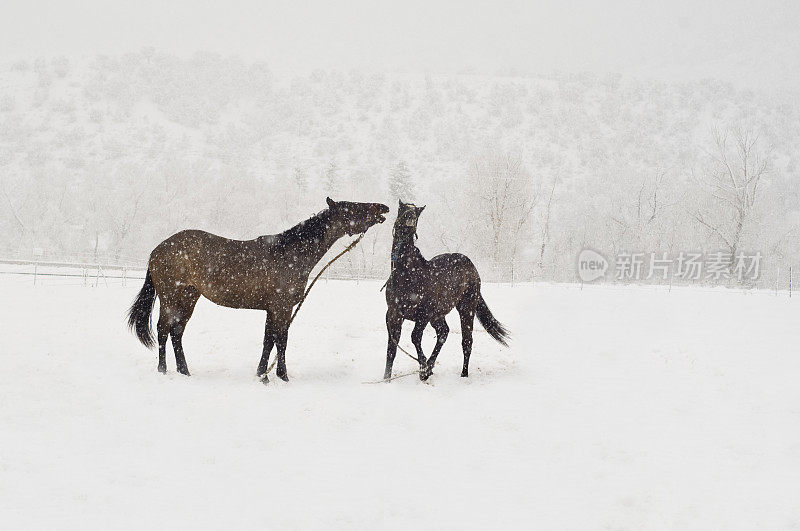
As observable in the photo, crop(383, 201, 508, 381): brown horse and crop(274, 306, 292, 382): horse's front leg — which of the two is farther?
crop(383, 201, 508, 381): brown horse

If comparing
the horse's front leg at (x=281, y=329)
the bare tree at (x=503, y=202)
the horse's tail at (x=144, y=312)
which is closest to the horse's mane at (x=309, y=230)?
the horse's front leg at (x=281, y=329)

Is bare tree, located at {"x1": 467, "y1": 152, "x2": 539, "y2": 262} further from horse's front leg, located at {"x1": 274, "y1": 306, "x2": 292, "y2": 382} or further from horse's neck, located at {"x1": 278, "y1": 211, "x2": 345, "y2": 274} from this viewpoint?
horse's front leg, located at {"x1": 274, "y1": 306, "x2": 292, "y2": 382}

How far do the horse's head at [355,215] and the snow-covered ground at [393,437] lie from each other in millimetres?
2589

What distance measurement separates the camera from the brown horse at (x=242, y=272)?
297 inches

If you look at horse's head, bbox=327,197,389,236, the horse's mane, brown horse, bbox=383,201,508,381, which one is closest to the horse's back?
brown horse, bbox=383,201,508,381

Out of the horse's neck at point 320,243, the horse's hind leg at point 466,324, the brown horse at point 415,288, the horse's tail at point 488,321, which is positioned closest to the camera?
the horse's neck at point 320,243

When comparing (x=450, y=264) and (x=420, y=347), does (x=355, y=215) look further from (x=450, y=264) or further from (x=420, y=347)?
(x=420, y=347)

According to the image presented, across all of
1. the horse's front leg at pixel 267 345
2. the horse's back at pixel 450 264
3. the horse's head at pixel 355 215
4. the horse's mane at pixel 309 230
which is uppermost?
Result: the horse's head at pixel 355 215

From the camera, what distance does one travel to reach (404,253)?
27.2ft

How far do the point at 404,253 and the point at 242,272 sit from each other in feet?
8.61

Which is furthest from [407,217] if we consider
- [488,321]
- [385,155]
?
[385,155]

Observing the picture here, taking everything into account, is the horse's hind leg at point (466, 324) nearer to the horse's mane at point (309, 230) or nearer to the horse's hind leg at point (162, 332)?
the horse's mane at point (309, 230)

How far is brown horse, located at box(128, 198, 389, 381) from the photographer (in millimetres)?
7551

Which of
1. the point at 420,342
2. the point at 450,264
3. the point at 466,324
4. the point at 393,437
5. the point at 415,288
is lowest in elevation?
the point at 393,437
